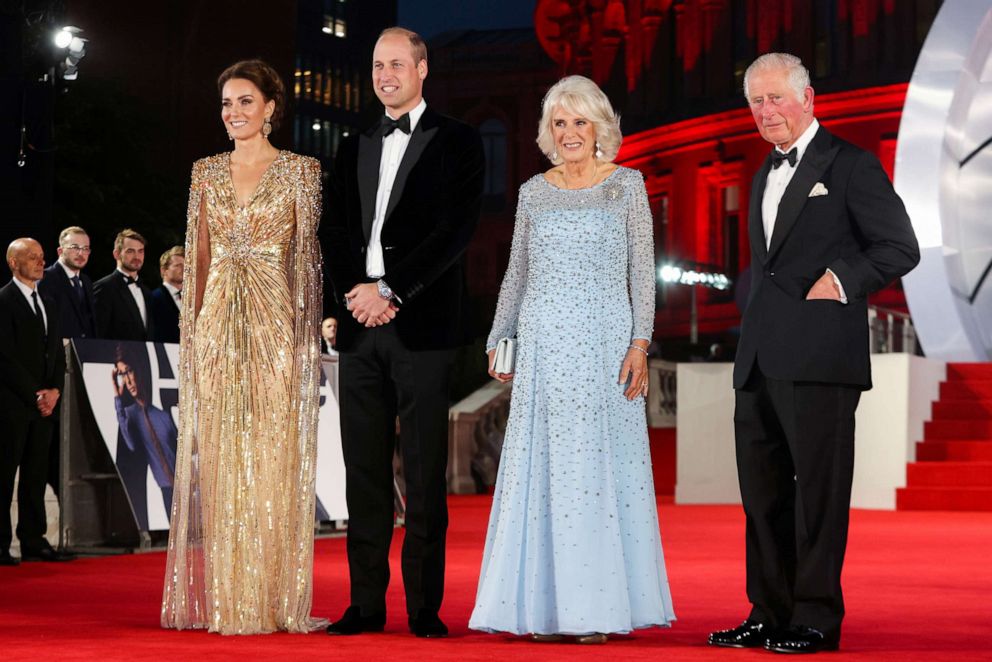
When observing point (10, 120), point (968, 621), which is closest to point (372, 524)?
point (968, 621)

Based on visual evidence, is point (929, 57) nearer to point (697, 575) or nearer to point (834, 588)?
point (697, 575)

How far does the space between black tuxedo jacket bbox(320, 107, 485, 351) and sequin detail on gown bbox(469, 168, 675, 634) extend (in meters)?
0.22

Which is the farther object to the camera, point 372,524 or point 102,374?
point 102,374

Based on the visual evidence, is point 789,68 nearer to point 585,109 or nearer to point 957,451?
point 585,109

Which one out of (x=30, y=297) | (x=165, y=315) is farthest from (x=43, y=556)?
(x=165, y=315)

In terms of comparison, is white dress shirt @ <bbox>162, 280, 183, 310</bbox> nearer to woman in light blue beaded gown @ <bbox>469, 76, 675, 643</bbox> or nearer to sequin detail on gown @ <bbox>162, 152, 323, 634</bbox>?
sequin detail on gown @ <bbox>162, 152, 323, 634</bbox>

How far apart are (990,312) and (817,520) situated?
1245 cm

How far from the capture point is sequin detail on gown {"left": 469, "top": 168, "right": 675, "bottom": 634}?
492 cm

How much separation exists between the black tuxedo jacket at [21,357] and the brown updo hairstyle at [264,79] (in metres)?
3.79

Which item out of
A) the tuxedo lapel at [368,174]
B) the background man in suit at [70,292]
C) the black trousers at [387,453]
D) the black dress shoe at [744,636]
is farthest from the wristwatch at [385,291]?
the background man in suit at [70,292]

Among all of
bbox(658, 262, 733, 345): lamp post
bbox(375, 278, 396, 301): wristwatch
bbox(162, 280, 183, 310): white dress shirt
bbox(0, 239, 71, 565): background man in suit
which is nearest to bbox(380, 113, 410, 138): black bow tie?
bbox(375, 278, 396, 301): wristwatch

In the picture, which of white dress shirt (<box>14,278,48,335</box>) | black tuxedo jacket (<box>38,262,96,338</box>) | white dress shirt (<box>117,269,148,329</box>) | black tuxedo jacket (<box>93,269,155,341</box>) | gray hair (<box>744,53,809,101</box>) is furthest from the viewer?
white dress shirt (<box>117,269,148,329</box>)

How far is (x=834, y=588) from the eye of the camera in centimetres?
473

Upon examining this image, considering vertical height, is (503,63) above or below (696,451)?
above
